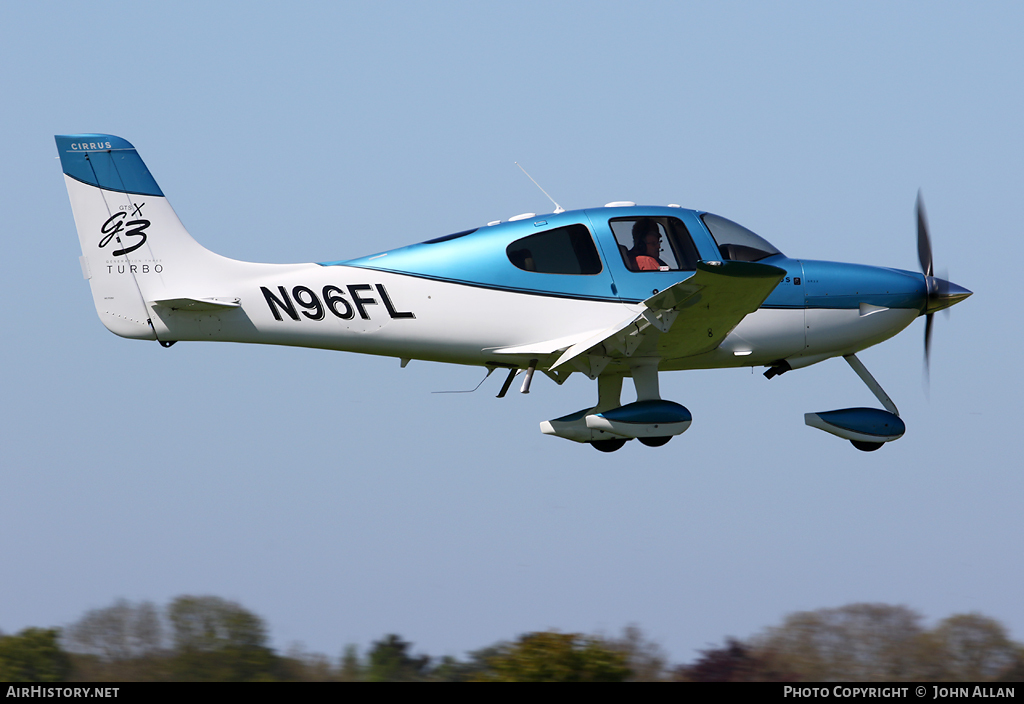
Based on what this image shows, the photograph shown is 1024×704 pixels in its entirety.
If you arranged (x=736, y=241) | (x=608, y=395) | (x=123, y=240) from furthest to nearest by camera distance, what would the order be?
(x=608, y=395)
(x=736, y=241)
(x=123, y=240)

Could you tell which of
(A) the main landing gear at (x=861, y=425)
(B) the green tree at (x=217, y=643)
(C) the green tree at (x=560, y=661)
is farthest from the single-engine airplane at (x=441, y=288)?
(B) the green tree at (x=217, y=643)

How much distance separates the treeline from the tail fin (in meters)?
2.98

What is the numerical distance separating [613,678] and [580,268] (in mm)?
4106

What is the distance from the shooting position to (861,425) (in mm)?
12062

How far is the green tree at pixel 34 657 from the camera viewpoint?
436 inches

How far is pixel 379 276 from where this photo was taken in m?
11.5

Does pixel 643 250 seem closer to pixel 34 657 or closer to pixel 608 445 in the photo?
pixel 608 445

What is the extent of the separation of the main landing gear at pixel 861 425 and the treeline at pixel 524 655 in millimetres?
1801

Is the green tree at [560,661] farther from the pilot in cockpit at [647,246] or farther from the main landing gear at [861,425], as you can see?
the pilot in cockpit at [647,246]

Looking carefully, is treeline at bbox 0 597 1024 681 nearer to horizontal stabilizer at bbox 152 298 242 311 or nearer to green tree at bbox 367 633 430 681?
green tree at bbox 367 633 430 681

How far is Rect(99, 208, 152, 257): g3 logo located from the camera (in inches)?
450

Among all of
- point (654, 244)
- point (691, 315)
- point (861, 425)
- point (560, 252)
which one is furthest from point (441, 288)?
point (861, 425)

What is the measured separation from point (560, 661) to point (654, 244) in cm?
432
